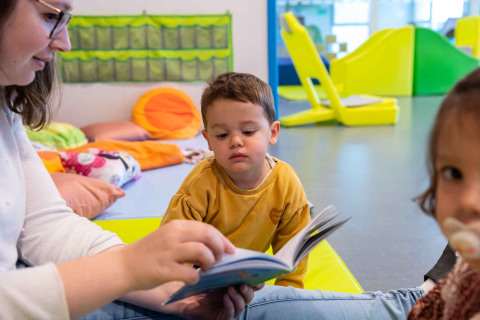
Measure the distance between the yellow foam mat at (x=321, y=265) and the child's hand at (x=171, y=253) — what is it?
29.5 inches

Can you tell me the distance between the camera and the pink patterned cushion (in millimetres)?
2195

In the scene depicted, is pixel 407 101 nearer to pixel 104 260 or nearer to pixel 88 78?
pixel 88 78

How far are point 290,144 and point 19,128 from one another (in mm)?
2644

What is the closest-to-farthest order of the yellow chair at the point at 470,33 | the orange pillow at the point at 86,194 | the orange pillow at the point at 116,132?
the orange pillow at the point at 86,194 < the orange pillow at the point at 116,132 < the yellow chair at the point at 470,33

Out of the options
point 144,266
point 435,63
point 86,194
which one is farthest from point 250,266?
point 435,63

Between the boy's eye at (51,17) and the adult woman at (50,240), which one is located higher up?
the boy's eye at (51,17)

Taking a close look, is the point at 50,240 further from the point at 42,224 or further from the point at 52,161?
the point at 52,161

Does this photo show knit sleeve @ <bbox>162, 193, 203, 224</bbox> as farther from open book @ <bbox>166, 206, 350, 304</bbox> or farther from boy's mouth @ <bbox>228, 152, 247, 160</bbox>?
open book @ <bbox>166, 206, 350, 304</bbox>

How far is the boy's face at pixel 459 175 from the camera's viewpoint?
1.80ft

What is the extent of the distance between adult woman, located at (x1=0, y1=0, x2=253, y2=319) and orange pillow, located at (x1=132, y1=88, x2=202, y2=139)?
2.32 meters

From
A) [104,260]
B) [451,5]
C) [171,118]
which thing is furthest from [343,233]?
[451,5]

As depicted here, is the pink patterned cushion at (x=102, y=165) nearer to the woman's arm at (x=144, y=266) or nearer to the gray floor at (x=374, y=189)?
the gray floor at (x=374, y=189)

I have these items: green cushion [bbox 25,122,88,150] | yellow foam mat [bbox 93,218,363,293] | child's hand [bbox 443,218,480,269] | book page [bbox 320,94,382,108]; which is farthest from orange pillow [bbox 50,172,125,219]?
book page [bbox 320,94,382,108]

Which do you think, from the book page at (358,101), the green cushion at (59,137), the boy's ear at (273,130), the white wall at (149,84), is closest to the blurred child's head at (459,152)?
the boy's ear at (273,130)
